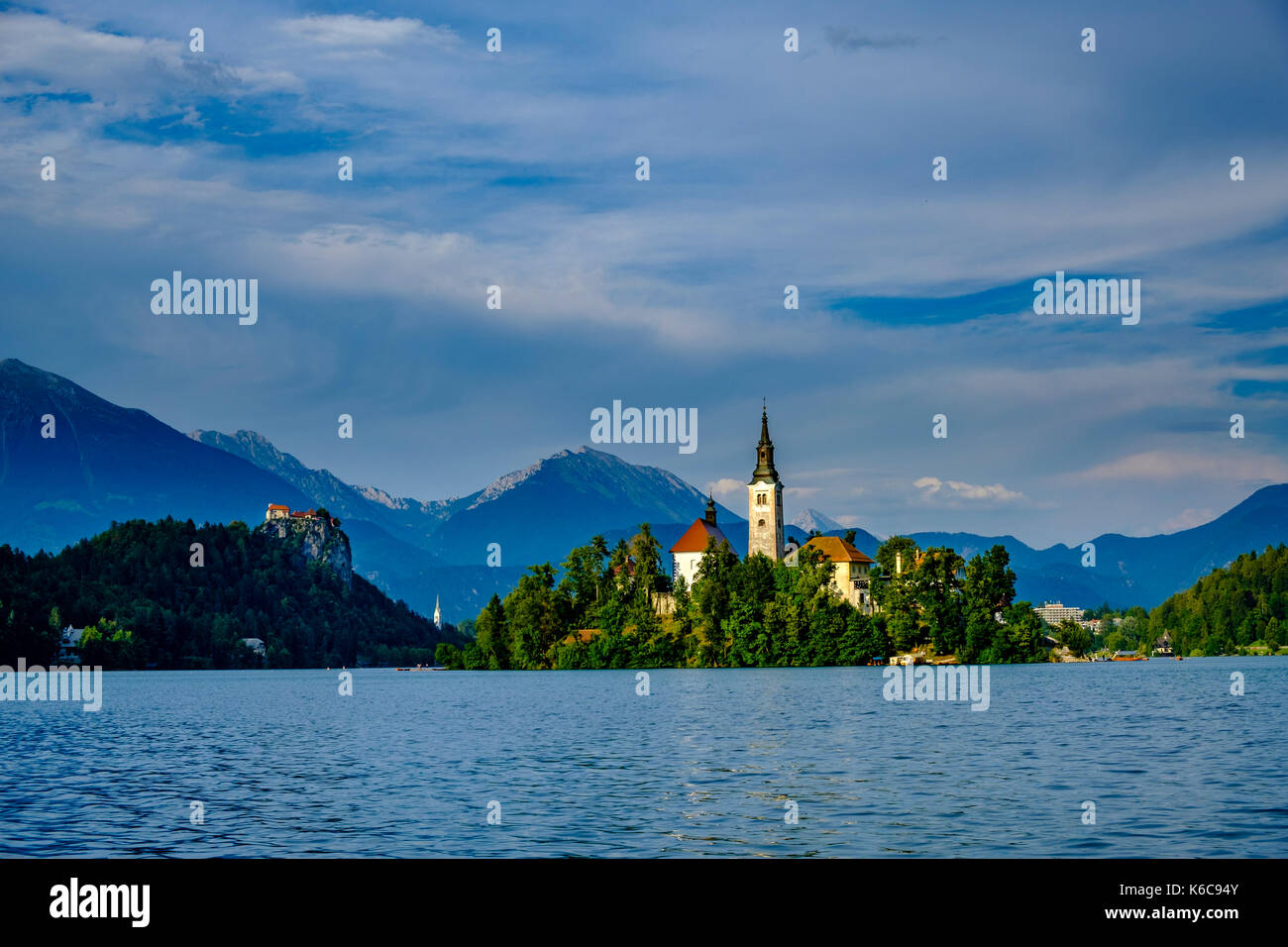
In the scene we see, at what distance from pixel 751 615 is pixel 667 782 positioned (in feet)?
463

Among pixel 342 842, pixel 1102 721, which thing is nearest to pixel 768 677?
pixel 1102 721

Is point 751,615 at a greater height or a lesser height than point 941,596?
lesser

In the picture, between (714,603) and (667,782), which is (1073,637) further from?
(667,782)

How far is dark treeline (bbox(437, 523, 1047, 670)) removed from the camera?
16812 centimetres

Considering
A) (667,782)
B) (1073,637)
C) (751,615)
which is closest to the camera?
(667,782)

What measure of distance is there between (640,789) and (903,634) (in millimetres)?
137305

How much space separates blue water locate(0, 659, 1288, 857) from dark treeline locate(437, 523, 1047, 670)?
86.5 meters

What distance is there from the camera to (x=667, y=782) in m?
38.1

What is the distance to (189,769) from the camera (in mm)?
44219

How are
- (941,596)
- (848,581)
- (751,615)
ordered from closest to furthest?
(941,596) → (751,615) → (848,581)

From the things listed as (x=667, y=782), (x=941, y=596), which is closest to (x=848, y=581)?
(x=941, y=596)
